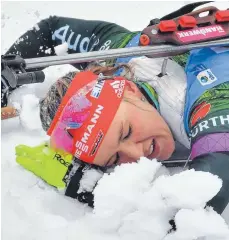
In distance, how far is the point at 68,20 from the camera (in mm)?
2184

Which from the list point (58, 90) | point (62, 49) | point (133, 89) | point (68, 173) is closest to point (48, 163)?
point (68, 173)

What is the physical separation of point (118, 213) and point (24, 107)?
86 cm

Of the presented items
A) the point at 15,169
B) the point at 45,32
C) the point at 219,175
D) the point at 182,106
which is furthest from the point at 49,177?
the point at 45,32

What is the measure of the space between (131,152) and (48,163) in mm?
286

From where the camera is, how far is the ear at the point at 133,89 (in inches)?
60.3

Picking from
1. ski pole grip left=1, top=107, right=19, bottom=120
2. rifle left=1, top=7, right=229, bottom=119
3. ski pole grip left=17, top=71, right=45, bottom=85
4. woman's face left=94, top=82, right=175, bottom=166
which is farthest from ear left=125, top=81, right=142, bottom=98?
ski pole grip left=1, top=107, right=19, bottom=120

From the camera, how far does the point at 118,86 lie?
1501 millimetres

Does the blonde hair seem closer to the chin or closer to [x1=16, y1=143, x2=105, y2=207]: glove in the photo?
[x1=16, y1=143, x2=105, y2=207]: glove

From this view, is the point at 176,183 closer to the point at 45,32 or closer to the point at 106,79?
the point at 106,79

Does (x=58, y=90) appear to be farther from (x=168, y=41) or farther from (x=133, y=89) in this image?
(x=168, y=41)

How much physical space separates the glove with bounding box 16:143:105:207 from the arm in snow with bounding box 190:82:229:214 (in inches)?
13.1

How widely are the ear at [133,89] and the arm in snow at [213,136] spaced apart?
0.19 meters

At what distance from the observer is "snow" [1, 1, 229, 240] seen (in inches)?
44.3

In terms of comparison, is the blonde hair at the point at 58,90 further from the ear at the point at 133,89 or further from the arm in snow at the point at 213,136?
the arm in snow at the point at 213,136
